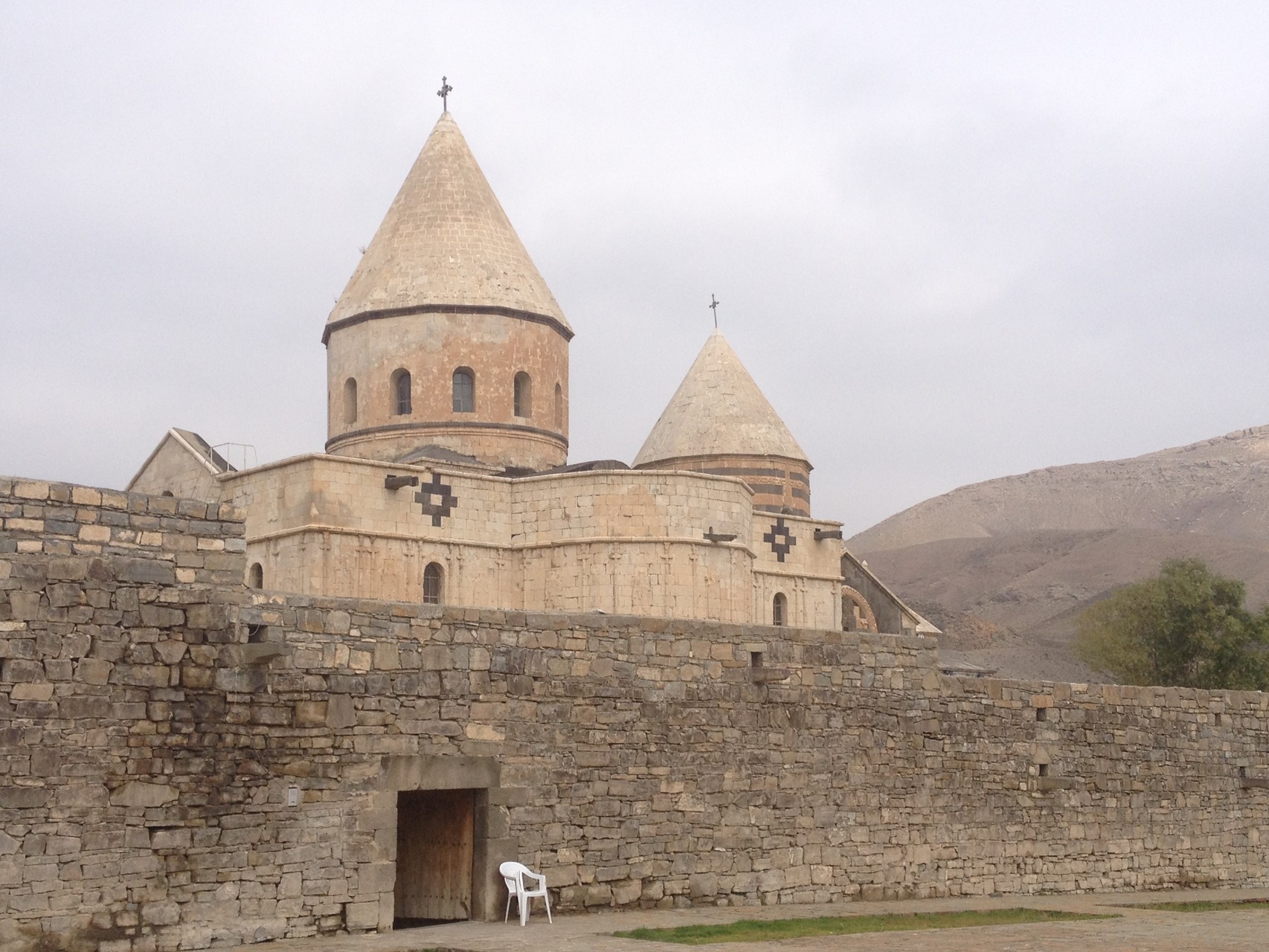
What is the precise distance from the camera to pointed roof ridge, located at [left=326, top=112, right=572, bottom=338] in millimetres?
27844

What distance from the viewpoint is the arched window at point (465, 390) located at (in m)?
27.5

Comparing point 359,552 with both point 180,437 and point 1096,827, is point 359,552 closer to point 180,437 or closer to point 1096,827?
point 180,437

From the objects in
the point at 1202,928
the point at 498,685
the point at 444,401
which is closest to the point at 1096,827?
the point at 1202,928

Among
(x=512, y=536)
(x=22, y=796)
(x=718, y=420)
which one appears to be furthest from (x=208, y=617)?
(x=718, y=420)

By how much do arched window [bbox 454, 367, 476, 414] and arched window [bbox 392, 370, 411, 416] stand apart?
88cm

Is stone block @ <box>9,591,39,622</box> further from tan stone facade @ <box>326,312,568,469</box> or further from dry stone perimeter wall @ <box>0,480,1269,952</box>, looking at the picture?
tan stone facade @ <box>326,312,568,469</box>

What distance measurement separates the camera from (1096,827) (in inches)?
690

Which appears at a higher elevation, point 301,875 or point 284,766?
point 284,766

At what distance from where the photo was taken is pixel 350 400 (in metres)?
28.3

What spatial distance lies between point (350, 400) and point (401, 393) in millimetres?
1161

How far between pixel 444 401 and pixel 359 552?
5.11 metres

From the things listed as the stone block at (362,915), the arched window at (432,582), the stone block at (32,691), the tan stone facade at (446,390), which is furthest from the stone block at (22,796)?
the tan stone facade at (446,390)

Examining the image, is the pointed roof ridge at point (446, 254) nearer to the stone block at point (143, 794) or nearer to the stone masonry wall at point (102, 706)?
the stone masonry wall at point (102, 706)

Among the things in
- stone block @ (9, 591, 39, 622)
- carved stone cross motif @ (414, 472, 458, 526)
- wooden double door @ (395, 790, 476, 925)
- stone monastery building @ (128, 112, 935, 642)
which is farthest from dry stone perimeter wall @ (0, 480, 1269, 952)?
carved stone cross motif @ (414, 472, 458, 526)
